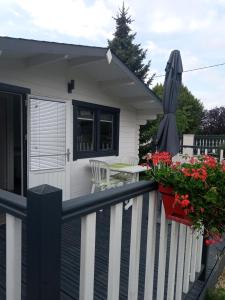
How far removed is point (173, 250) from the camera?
6.09 feet

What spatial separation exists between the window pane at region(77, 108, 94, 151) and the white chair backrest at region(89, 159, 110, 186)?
433 mm

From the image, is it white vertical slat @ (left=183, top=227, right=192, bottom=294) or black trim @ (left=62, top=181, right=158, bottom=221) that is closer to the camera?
black trim @ (left=62, top=181, right=158, bottom=221)

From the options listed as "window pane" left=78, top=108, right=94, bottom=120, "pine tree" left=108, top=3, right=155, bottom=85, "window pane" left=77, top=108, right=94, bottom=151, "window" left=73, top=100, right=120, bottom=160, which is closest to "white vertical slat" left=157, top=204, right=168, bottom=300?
"window" left=73, top=100, right=120, bottom=160

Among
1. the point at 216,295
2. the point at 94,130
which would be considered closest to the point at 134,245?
the point at 216,295

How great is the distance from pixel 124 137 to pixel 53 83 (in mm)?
2482

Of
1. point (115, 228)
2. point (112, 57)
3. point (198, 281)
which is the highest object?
point (112, 57)

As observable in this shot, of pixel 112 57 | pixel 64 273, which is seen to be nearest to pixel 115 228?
pixel 64 273

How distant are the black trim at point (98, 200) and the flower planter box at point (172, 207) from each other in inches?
5.8

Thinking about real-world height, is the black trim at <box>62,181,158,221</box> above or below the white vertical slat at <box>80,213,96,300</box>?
above

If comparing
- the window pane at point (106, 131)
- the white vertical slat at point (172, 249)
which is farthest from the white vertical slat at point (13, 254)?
the window pane at point (106, 131)

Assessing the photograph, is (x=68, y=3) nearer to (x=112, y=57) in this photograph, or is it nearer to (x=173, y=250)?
(x=112, y=57)

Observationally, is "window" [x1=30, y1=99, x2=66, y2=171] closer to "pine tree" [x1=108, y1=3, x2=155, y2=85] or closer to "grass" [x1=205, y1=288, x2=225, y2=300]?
"grass" [x1=205, y1=288, x2=225, y2=300]

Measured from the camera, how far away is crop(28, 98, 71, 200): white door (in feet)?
13.1

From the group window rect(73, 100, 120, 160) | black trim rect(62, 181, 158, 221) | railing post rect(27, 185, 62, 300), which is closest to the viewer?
railing post rect(27, 185, 62, 300)
